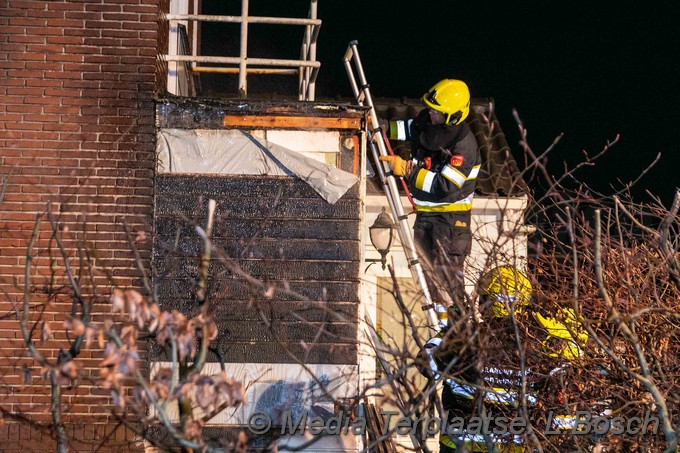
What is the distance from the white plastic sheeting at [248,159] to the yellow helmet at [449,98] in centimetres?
105

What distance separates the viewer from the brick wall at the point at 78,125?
6.95 meters

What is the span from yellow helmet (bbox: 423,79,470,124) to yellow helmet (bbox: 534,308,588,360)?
213 cm

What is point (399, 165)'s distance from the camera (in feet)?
24.0

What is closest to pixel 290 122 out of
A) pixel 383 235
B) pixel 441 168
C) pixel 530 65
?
pixel 441 168

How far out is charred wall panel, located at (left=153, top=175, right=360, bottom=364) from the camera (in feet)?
23.2

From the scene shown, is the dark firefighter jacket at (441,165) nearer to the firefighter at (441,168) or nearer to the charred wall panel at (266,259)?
the firefighter at (441,168)

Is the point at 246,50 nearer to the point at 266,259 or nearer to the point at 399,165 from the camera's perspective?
the point at 399,165

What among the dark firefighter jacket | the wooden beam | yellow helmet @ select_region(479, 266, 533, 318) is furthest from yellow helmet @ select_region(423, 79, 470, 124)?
yellow helmet @ select_region(479, 266, 533, 318)

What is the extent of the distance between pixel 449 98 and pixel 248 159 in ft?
5.98

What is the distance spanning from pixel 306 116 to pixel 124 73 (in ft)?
5.09

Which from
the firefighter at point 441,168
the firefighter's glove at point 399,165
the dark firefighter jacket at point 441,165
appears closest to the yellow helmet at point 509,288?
the firefighter at point 441,168

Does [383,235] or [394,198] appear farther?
[383,235]

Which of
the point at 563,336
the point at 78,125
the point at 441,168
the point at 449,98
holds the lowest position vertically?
the point at 563,336

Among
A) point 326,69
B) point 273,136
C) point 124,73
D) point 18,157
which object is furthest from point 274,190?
point 326,69
